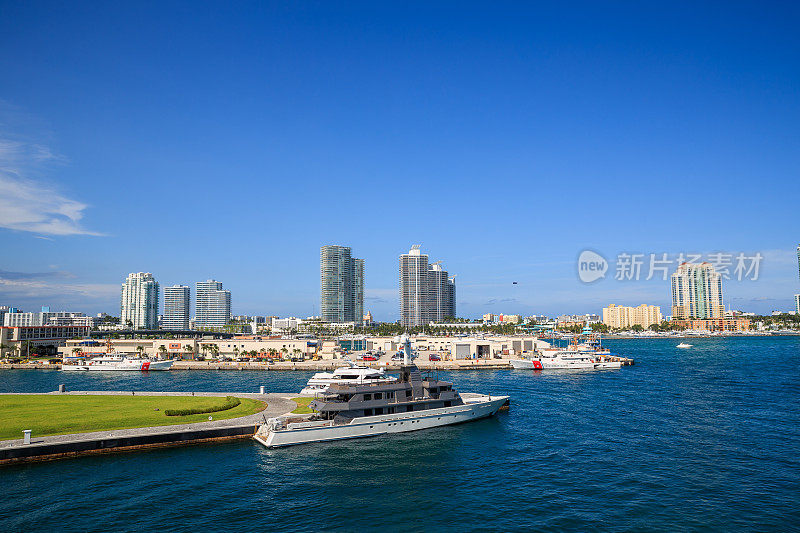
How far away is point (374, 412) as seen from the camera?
48.2 metres

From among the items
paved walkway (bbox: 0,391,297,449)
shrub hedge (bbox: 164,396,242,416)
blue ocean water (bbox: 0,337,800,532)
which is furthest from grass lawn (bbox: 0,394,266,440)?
blue ocean water (bbox: 0,337,800,532)

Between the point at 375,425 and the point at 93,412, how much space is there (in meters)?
28.1

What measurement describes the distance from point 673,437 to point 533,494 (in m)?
21.9

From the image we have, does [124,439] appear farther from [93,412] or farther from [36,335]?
[36,335]

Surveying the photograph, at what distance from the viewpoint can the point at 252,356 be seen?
134m

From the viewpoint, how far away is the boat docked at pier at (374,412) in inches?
1743

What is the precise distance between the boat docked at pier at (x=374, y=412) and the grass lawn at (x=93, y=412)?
27.7 ft

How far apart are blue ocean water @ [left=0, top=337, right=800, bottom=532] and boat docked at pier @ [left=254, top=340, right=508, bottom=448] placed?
1.24m

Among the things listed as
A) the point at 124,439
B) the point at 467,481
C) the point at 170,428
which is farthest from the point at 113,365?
the point at 467,481

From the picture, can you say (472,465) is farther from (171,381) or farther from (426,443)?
(171,381)

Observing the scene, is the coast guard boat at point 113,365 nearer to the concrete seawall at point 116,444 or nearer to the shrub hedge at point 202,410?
the shrub hedge at point 202,410

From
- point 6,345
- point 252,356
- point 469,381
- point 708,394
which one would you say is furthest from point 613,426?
point 6,345

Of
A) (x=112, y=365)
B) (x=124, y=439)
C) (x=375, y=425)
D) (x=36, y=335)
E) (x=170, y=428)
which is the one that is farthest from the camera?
(x=36, y=335)

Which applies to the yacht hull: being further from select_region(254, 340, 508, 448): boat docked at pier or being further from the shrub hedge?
the shrub hedge
